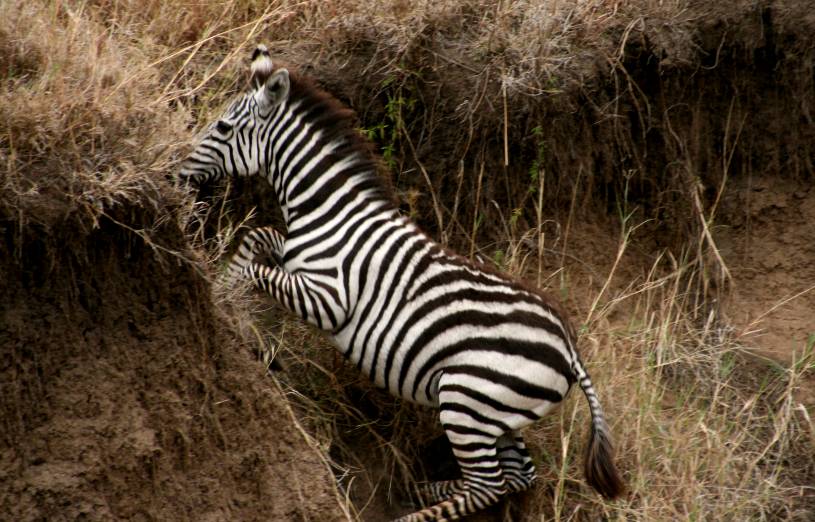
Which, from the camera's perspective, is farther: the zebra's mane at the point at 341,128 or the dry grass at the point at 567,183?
the dry grass at the point at 567,183

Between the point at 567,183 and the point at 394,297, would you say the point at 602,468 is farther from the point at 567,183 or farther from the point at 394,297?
the point at 567,183

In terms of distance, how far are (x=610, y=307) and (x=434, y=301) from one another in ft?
6.10

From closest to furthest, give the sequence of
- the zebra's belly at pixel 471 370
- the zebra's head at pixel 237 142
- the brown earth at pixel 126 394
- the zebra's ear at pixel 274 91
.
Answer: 1. the brown earth at pixel 126 394
2. the zebra's belly at pixel 471 370
3. the zebra's ear at pixel 274 91
4. the zebra's head at pixel 237 142

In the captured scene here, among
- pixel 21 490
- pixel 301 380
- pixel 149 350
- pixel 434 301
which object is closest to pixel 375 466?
pixel 301 380

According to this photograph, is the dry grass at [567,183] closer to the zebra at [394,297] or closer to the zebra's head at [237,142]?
the zebra's head at [237,142]

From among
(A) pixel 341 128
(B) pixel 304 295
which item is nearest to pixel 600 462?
(B) pixel 304 295

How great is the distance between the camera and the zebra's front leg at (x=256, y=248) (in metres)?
6.80

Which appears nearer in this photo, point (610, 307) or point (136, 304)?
point (136, 304)

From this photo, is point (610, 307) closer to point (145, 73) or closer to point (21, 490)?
point (145, 73)

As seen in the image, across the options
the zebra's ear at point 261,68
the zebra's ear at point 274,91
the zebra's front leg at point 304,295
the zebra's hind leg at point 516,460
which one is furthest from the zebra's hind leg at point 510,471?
the zebra's ear at point 261,68

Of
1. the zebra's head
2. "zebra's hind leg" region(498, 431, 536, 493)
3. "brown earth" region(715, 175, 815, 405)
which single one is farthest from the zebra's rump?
"brown earth" region(715, 175, 815, 405)

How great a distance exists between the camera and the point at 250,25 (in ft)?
26.6

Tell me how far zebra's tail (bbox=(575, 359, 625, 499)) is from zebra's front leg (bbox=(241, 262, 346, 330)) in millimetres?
1503

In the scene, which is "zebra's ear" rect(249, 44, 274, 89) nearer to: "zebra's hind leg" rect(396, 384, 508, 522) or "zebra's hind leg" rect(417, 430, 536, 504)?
"zebra's hind leg" rect(396, 384, 508, 522)
